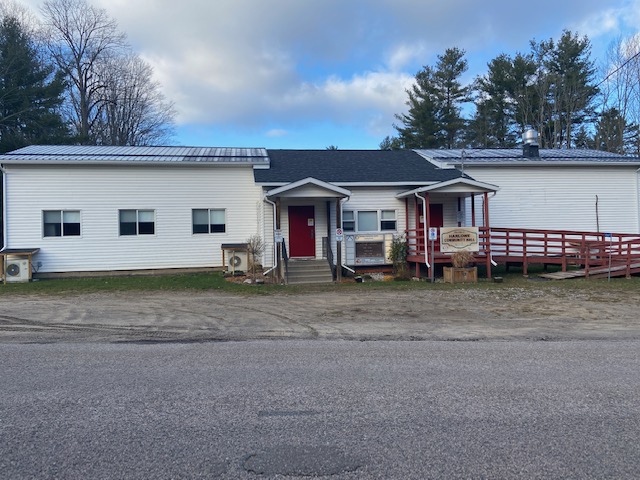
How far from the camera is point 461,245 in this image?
16.5 m

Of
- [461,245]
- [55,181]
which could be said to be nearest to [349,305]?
[461,245]

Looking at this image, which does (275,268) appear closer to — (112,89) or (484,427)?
(484,427)

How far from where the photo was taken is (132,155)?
19.3 meters

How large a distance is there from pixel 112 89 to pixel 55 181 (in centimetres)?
2527

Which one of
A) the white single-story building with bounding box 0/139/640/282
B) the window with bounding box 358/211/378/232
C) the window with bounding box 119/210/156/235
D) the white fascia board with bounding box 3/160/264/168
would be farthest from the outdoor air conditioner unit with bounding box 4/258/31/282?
the window with bounding box 358/211/378/232

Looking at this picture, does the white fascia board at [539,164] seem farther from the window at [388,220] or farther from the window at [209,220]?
the window at [209,220]

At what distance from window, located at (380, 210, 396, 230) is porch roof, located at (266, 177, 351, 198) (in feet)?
9.03

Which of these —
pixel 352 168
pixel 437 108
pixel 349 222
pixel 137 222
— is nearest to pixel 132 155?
pixel 137 222

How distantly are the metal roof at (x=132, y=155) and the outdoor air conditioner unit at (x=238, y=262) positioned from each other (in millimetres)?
3856

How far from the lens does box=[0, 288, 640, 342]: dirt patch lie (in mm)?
8094

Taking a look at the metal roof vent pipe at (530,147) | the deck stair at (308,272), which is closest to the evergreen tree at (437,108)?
the metal roof vent pipe at (530,147)

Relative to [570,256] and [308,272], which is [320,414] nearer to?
[308,272]

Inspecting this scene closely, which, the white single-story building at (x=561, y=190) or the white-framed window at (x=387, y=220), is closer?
the white-framed window at (x=387, y=220)

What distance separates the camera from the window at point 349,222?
18.6 meters
